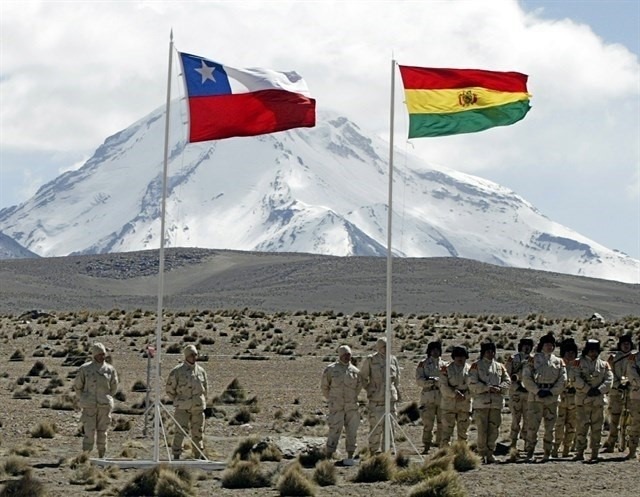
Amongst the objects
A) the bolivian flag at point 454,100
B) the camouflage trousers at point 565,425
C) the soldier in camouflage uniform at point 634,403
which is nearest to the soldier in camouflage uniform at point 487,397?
the camouflage trousers at point 565,425

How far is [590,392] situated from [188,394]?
240 inches

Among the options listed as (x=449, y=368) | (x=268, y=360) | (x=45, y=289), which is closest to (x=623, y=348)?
(x=449, y=368)

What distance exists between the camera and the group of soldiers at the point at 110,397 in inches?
906

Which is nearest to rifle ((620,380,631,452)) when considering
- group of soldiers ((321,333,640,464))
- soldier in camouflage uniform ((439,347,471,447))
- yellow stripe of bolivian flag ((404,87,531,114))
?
group of soldiers ((321,333,640,464))

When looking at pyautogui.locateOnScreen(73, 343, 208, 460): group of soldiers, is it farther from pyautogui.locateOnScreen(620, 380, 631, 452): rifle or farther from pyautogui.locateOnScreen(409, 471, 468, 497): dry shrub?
pyautogui.locateOnScreen(620, 380, 631, 452): rifle

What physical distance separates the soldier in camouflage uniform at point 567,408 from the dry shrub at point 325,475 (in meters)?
4.85

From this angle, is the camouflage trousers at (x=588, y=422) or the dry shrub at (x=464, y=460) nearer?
the dry shrub at (x=464, y=460)

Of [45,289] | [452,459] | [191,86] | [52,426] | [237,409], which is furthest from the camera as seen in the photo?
[45,289]

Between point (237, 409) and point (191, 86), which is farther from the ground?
point (191, 86)

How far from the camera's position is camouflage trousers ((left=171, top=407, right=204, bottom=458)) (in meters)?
23.5

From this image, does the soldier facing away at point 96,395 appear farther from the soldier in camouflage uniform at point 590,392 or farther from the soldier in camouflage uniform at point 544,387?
the soldier in camouflage uniform at point 590,392

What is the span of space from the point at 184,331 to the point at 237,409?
82.1 ft

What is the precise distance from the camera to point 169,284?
134 m

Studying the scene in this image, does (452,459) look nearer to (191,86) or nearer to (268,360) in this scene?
(191,86)
